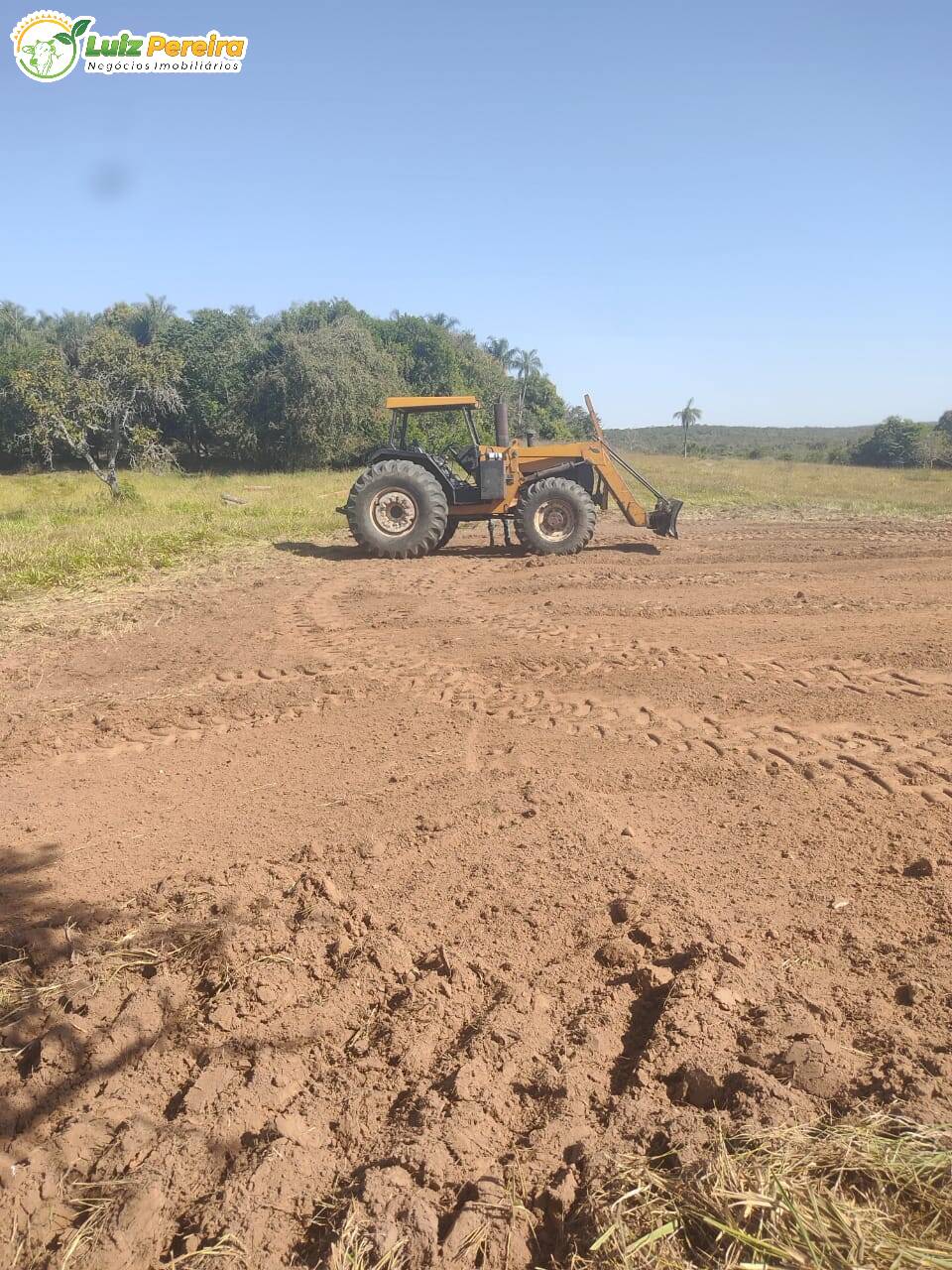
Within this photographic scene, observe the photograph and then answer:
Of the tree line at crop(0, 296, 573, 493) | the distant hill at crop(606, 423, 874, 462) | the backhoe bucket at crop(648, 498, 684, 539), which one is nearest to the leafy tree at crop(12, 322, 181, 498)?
the tree line at crop(0, 296, 573, 493)

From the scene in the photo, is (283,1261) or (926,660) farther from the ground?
(926,660)

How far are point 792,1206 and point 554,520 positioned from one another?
10136 millimetres

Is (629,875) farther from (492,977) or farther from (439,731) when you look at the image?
(439,731)

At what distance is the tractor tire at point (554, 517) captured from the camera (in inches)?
452

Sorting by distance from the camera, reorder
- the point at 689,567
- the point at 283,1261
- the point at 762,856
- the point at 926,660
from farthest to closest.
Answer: the point at 689,567 → the point at 926,660 → the point at 762,856 → the point at 283,1261

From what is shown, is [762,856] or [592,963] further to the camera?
[762,856]

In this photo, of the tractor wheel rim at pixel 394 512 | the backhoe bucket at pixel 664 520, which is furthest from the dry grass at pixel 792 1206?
the backhoe bucket at pixel 664 520

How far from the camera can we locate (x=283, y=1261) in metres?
2.06

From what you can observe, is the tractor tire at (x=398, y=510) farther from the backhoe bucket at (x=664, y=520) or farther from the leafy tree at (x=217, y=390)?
the leafy tree at (x=217, y=390)

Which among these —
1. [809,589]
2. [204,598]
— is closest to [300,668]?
[204,598]

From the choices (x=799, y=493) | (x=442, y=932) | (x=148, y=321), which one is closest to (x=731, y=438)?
(x=148, y=321)

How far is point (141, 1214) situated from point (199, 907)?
4.58 ft

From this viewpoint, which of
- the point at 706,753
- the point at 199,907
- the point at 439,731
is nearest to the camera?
the point at 199,907

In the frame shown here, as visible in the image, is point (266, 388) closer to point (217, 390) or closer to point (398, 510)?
point (217, 390)
